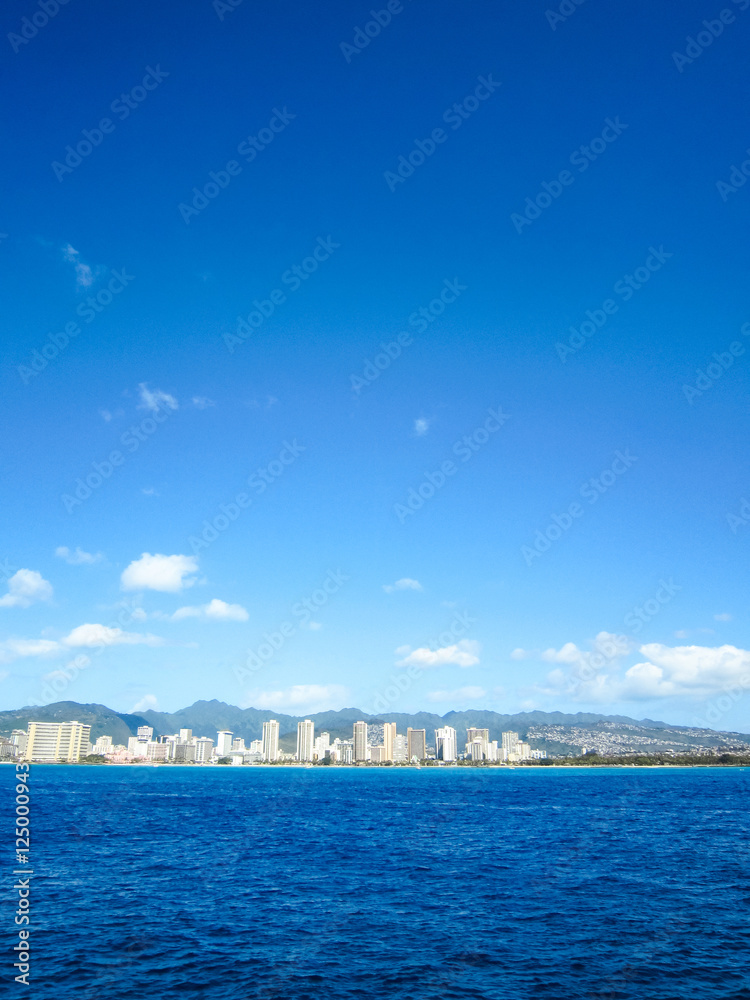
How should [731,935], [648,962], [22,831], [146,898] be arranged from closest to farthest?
[648,962], [731,935], [146,898], [22,831]

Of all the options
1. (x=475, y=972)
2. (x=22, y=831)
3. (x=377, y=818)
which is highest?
(x=475, y=972)

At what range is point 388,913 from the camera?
111 feet

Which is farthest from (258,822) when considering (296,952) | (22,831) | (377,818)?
(296,952)

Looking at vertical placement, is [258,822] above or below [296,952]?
below

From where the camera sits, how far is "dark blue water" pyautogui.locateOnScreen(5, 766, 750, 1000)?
24625 millimetres

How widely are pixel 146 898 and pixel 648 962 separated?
2880 centimetres

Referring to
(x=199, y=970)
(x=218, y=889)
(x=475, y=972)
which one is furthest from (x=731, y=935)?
(x=218, y=889)

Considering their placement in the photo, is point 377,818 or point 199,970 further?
point 377,818

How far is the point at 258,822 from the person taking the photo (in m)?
75.8

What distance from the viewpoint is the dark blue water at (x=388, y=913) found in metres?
24.6

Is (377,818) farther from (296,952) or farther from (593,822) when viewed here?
(296,952)

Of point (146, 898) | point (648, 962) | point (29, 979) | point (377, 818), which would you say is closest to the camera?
point (29, 979)

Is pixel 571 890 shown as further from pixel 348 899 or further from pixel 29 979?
pixel 29 979

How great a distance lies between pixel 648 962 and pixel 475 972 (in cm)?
817
